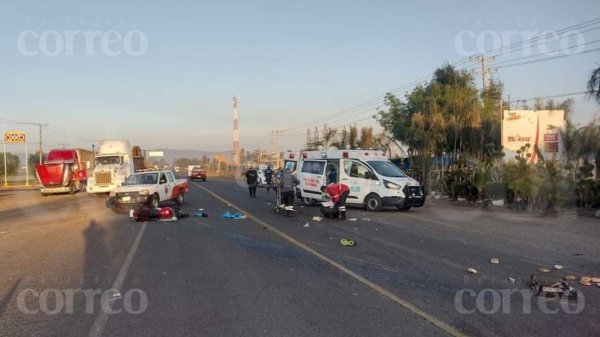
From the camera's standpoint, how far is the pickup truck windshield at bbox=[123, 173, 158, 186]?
2230cm

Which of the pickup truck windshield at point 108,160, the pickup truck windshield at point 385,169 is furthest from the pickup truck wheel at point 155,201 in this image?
the pickup truck windshield at point 108,160

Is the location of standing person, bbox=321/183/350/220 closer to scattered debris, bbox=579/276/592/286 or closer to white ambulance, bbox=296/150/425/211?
white ambulance, bbox=296/150/425/211

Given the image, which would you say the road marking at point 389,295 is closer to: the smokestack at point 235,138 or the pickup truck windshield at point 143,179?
the pickup truck windshield at point 143,179

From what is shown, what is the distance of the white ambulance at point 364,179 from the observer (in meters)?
19.6

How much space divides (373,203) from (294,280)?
39.6 ft

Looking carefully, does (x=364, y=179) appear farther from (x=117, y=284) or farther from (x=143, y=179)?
(x=117, y=284)

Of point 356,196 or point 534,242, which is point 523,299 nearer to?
point 534,242

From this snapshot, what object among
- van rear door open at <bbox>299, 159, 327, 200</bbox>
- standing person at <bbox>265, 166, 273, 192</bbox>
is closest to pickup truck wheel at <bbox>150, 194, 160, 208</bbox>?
van rear door open at <bbox>299, 159, 327, 200</bbox>

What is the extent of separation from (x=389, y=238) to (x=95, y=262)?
6.49m

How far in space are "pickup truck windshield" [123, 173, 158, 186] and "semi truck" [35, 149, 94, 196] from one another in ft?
54.6

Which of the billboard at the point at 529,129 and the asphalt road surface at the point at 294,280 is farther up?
the billboard at the point at 529,129

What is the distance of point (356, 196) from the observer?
2030cm

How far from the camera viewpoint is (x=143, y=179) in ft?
74.2

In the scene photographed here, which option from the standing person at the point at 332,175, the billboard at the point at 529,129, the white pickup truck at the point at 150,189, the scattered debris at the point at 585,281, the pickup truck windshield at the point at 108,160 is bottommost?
the scattered debris at the point at 585,281
